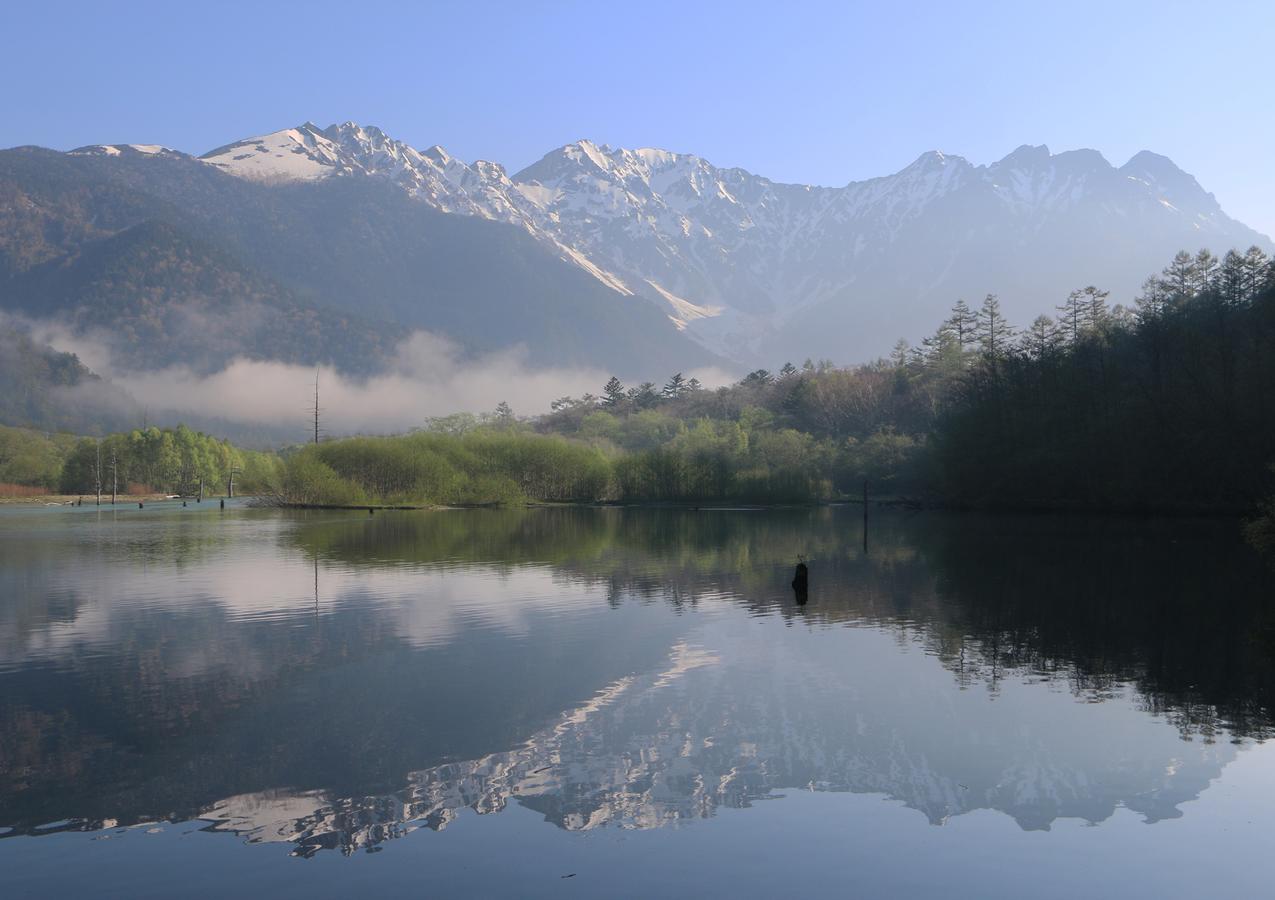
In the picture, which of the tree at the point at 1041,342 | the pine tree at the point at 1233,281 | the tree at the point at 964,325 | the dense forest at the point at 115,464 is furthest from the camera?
the dense forest at the point at 115,464

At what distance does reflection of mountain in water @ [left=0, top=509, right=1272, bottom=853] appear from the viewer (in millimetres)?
12789

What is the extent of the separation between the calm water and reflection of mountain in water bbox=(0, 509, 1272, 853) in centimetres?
8

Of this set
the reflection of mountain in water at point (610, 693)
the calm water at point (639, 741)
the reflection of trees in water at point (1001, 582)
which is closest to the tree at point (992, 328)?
the reflection of trees in water at point (1001, 582)

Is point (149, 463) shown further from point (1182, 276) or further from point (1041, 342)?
point (1182, 276)

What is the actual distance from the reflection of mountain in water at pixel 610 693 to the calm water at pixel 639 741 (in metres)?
0.08

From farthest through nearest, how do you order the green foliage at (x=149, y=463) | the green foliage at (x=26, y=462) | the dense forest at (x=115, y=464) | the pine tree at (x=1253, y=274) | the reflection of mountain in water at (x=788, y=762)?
1. the green foliage at (x=26, y=462)
2. the green foliage at (x=149, y=463)
3. the dense forest at (x=115, y=464)
4. the pine tree at (x=1253, y=274)
5. the reflection of mountain in water at (x=788, y=762)

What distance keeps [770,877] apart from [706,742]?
15.1 ft

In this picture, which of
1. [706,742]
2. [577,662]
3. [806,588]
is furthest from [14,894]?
[806,588]

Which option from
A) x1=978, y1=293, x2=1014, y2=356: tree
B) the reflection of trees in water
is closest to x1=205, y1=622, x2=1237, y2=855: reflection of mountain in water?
the reflection of trees in water

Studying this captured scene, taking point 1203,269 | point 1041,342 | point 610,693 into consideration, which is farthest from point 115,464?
point 610,693

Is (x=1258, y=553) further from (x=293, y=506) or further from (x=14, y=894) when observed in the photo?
(x=293, y=506)

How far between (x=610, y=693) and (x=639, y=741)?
3058mm

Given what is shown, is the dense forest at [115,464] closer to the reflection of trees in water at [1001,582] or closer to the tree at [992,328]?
the tree at [992,328]

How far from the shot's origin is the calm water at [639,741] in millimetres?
10656
